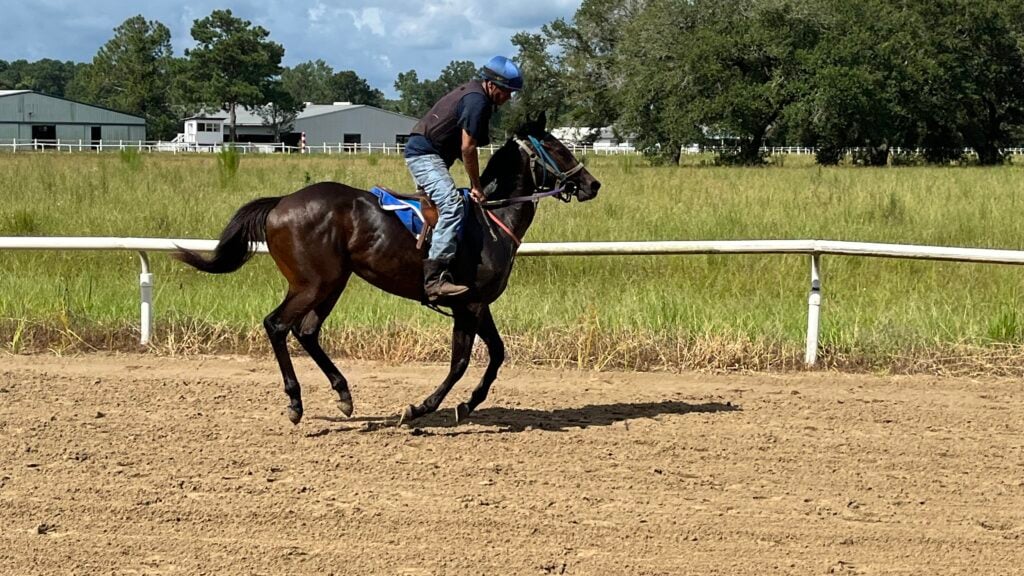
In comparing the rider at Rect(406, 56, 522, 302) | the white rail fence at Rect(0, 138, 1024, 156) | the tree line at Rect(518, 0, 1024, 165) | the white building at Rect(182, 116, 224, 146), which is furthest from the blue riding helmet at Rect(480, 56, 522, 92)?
the white building at Rect(182, 116, 224, 146)

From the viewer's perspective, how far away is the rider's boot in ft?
21.5

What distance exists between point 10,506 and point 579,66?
2429 inches

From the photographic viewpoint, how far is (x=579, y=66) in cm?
6488

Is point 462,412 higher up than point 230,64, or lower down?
lower down

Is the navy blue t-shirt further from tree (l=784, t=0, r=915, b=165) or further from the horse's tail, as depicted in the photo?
tree (l=784, t=0, r=915, b=165)

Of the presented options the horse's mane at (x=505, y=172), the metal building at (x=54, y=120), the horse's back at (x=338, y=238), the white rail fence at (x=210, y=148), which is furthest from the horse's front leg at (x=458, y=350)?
the metal building at (x=54, y=120)

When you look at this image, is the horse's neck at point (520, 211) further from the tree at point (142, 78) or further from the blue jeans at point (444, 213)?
the tree at point (142, 78)

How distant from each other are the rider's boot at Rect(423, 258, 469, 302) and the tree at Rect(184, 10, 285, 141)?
273 feet

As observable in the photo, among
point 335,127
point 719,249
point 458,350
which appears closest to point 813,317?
point 719,249

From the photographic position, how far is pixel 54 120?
252ft

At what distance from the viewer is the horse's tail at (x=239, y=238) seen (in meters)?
6.71

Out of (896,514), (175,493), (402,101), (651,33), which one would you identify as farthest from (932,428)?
(402,101)

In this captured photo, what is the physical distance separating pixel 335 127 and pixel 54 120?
23589mm

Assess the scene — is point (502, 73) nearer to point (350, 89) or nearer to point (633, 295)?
point (633, 295)
